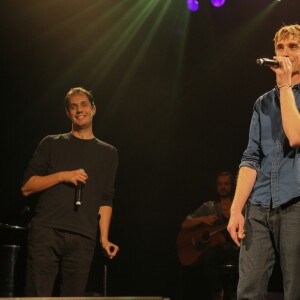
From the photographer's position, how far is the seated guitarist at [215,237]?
5649 millimetres

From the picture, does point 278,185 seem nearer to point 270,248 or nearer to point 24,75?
point 270,248

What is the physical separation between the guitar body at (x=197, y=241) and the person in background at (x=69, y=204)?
99.0 inches

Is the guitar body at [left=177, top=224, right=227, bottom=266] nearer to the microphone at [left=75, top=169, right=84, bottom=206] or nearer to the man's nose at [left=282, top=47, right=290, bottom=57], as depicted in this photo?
the microphone at [left=75, top=169, right=84, bottom=206]

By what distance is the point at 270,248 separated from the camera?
212 centimetres

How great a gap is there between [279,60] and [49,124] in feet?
12.8

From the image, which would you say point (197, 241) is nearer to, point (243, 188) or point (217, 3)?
point (217, 3)

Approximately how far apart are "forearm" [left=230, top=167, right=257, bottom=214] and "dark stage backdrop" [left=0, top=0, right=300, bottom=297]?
357 cm

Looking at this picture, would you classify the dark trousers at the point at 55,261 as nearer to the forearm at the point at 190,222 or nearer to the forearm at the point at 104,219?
the forearm at the point at 104,219

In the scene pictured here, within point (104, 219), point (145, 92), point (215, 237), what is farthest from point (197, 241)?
point (104, 219)

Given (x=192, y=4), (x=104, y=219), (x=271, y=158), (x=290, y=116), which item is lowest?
(x=104, y=219)

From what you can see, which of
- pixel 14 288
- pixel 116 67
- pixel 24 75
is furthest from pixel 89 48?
pixel 14 288

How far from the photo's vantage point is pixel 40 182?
11.3ft

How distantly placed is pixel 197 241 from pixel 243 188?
13.2 ft

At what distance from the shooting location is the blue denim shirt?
7.02 ft
